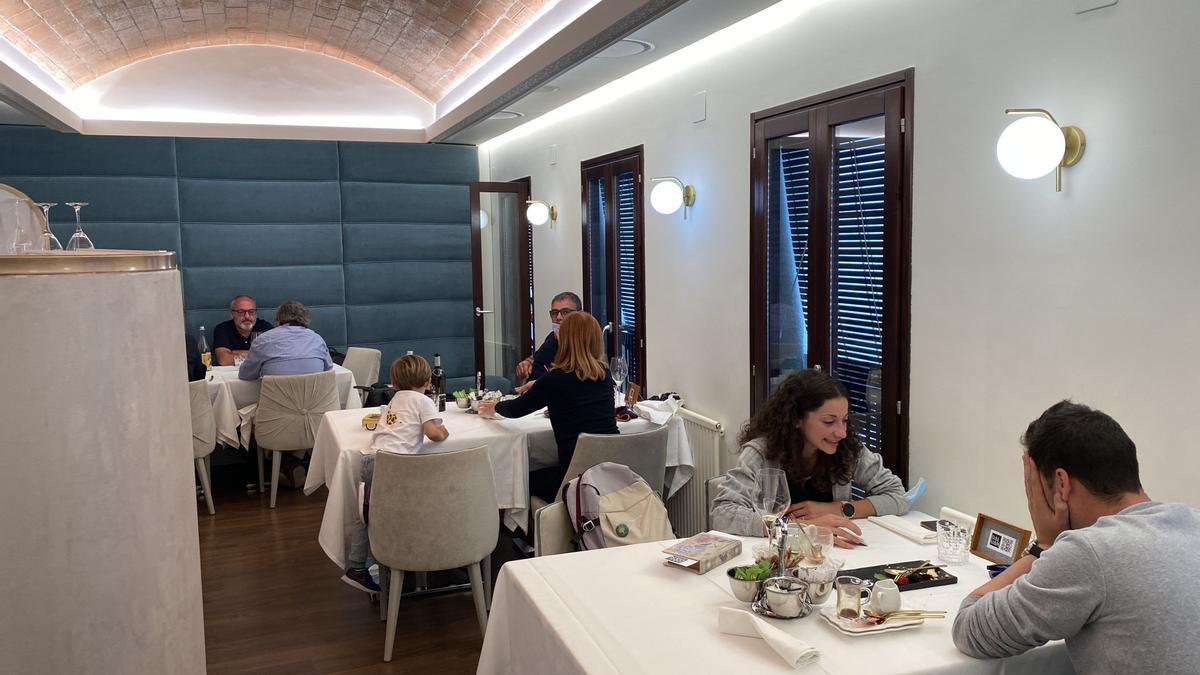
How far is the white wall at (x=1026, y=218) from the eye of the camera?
2533mm

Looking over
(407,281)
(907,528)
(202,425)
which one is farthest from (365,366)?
(907,528)

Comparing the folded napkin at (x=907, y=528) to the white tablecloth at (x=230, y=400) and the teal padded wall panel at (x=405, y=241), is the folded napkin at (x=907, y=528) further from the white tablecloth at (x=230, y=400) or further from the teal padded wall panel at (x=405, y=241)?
the teal padded wall panel at (x=405, y=241)

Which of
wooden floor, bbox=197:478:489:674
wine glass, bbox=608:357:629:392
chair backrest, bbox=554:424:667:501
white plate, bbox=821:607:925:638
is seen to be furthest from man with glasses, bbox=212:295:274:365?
white plate, bbox=821:607:925:638

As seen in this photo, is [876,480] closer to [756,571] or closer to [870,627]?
[756,571]

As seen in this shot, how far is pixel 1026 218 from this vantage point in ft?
9.86

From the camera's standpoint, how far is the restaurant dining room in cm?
173

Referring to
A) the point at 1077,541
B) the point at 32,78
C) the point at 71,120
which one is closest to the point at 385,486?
the point at 1077,541

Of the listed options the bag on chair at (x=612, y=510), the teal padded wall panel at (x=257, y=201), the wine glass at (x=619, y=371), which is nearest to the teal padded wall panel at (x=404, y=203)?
the teal padded wall panel at (x=257, y=201)

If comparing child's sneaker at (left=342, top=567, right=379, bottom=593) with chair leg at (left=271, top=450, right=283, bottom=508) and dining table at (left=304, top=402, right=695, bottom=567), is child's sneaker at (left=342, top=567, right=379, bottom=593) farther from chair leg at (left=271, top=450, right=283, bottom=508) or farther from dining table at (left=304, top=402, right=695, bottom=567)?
chair leg at (left=271, top=450, right=283, bottom=508)

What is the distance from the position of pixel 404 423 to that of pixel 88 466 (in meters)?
2.34

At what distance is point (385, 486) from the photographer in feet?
11.4

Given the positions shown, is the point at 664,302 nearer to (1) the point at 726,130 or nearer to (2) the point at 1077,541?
(1) the point at 726,130

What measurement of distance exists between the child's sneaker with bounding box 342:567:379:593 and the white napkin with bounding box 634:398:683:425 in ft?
5.20

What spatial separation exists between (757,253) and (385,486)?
7.32 ft
